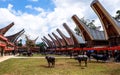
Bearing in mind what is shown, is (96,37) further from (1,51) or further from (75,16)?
(1,51)

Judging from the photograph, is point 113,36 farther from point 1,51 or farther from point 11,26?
point 11,26

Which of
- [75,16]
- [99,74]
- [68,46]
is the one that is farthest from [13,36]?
[99,74]

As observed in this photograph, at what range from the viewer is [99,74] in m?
18.6

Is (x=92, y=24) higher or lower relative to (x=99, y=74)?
higher

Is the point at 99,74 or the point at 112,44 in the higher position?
the point at 112,44

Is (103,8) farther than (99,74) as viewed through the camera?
Yes

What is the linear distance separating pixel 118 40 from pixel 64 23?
3967 centimetres

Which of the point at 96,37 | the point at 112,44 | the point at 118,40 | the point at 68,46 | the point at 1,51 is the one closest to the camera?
the point at 118,40

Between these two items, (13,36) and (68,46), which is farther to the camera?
(13,36)

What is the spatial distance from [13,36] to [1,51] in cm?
4175

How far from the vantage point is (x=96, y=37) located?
6278 centimetres

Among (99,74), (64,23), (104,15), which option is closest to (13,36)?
(64,23)

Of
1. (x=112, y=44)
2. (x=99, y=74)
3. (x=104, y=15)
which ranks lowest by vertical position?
(x=99, y=74)

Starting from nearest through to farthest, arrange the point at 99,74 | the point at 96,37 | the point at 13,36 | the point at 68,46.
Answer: the point at 99,74
the point at 96,37
the point at 68,46
the point at 13,36
